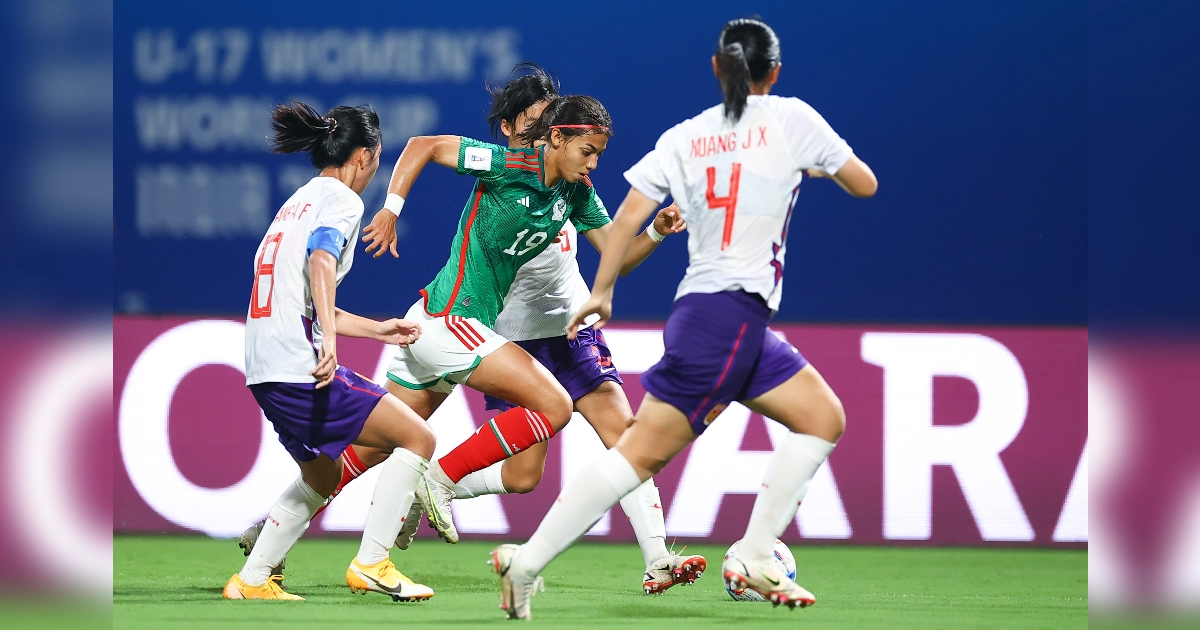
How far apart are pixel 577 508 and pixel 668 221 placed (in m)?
1.24

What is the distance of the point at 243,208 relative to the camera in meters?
7.19

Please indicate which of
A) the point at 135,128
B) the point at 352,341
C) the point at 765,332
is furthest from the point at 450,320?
the point at 135,128

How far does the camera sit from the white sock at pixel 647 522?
4762 mm

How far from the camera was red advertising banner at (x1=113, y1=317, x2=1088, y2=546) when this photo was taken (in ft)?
21.7

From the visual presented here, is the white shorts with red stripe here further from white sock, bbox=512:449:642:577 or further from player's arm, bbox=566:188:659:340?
white sock, bbox=512:449:642:577

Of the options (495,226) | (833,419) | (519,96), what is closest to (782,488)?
(833,419)

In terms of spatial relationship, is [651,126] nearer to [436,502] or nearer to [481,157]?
[481,157]

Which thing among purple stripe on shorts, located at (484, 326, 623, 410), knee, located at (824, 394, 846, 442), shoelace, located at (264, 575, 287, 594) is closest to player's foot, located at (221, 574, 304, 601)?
shoelace, located at (264, 575, 287, 594)

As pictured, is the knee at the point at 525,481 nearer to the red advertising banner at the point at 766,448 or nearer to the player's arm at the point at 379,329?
the player's arm at the point at 379,329

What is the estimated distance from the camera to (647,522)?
4.78 metres

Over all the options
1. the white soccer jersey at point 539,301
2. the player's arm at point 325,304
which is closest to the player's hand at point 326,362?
the player's arm at point 325,304

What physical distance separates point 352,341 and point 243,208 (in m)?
1.12

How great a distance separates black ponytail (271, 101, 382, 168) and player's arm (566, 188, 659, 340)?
1.14 m

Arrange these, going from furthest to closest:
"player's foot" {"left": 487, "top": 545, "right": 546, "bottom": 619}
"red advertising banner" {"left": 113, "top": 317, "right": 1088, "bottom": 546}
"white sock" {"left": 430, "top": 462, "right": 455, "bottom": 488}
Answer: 1. "red advertising banner" {"left": 113, "top": 317, "right": 1088, "bottom": 546}
2. "white sock" {"left": 430, "top": 462, "right": 455, "bottom": 488}
3. "player's foot" {"left": 487, "top": 545, "right": 546, "bottom": 619}
